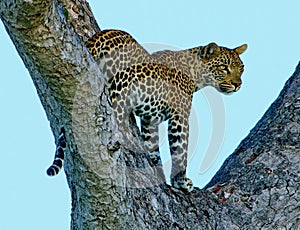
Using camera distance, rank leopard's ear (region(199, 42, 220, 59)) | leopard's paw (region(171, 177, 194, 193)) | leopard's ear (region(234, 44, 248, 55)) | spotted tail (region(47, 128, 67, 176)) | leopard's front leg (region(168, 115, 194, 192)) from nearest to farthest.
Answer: spotted tail (region(47, 128, 67, 176)) → leopard's paw (region(171, 177, 194, 193)) → leopard's front leg (region(168, 115, 194, 192)) → leopard's ear (region(199, 42, 220, 59)) → leopard's ear (region(234, 44, 248, 55))

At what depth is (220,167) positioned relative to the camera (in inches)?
252

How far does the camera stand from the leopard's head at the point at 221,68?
723 cm

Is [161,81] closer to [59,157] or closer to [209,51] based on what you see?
[209,51]

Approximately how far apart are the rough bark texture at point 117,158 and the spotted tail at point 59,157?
0.28ft

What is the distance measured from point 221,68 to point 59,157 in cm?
285

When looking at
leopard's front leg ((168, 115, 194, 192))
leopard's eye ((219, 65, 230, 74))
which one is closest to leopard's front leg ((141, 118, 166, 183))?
leopard's front leg ((168, 115, 194, 192))

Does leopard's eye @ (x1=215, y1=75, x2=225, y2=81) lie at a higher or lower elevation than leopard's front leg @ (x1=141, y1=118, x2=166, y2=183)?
higher

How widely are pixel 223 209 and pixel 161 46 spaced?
197 centimetres

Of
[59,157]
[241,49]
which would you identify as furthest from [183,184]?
[241,49]

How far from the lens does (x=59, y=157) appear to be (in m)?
4.93

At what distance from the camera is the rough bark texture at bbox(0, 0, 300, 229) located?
3.96m

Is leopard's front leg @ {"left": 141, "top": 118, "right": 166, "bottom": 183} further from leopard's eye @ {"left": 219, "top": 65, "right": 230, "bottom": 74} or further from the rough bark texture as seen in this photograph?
leopard's eye @ {"left": 219, "top": 65, "right": 230, "bottom": 74}

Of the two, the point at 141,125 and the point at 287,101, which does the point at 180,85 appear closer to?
the point at 141,125

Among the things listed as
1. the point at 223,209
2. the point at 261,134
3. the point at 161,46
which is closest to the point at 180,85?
the point at 161,46
